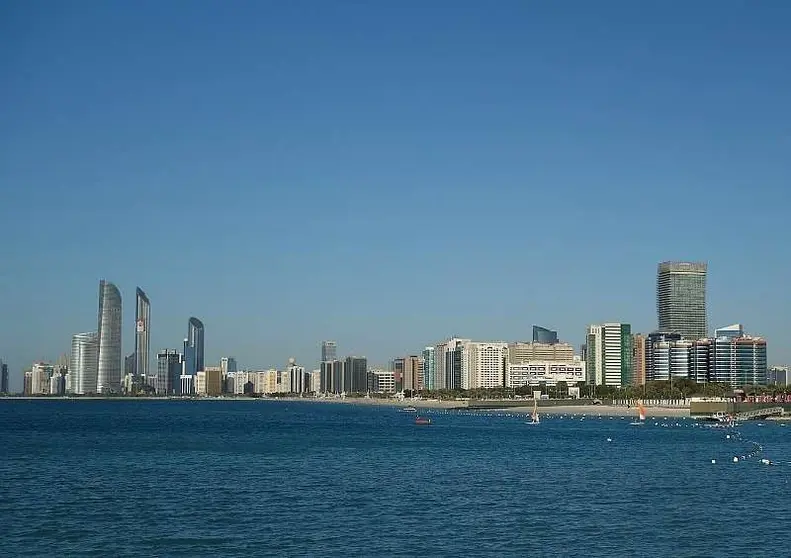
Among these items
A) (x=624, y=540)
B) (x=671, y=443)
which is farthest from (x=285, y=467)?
(x=671, y=443)

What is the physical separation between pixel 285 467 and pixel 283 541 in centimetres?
3291

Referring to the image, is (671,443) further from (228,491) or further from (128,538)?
(128,538)

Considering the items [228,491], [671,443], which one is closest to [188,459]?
[228,491]

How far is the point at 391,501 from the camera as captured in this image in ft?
178

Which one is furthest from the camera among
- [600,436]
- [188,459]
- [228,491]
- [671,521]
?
[600,436]

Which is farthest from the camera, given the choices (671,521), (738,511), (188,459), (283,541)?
(188,459)

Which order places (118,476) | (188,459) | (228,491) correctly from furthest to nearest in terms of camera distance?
(188,459) < (118,476) < (228,491)

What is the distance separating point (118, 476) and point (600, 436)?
69.7 meters

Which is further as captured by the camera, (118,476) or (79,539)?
(118,476)

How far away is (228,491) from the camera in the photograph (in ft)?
192

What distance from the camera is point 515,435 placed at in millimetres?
125750

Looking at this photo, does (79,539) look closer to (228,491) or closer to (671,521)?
(228,491)

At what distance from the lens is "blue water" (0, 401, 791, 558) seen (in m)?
41.5

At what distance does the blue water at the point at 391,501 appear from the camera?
1633 inches
